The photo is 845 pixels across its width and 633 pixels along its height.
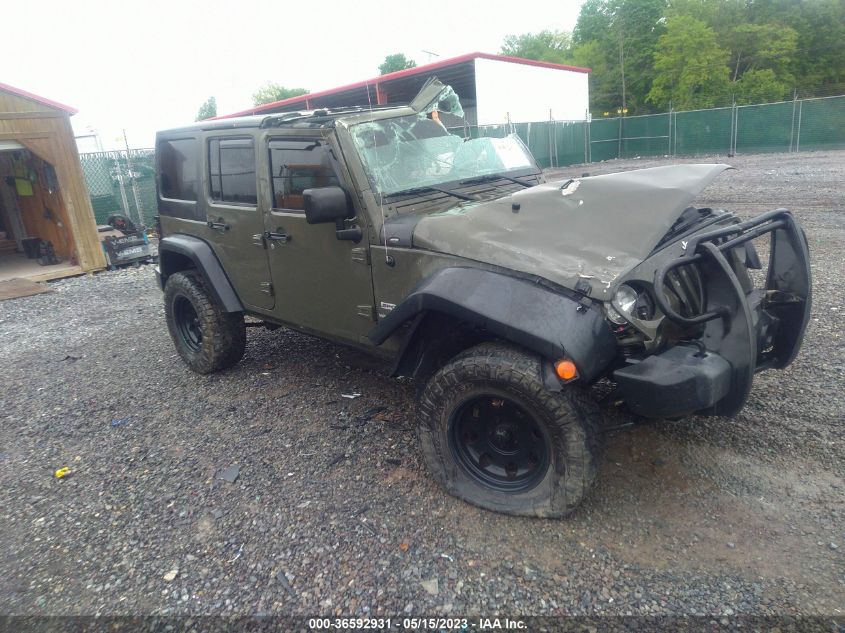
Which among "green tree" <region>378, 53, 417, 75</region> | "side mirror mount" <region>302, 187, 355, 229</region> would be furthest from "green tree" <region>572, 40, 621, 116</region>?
"side mirror mount" <region>302, 187, 355, 229</region>

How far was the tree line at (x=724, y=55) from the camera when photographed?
1425 inches

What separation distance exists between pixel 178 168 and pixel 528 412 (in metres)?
3.86

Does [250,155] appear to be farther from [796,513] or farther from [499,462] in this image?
[796,513]

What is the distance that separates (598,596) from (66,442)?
3738mm

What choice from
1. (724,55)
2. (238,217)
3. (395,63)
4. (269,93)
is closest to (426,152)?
(238,217)

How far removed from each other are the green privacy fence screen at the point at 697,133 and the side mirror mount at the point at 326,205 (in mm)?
18195

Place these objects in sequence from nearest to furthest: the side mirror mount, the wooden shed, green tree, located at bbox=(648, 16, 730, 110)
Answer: the side mirror mount < the wooden shed < green tree, located at bbox=(648, 16, 730, 110)

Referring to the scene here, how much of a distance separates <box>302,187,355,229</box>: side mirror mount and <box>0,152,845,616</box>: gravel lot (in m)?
1.46

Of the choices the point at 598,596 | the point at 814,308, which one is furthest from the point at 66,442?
the point at 814,308

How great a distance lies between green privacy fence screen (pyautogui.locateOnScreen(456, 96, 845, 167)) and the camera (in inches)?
893

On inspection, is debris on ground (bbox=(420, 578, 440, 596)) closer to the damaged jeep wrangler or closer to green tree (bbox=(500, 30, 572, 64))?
the damaged jeep wrangler

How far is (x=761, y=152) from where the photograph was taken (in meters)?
23.9

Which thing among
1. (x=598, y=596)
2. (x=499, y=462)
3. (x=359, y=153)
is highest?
(x=359, y=153)

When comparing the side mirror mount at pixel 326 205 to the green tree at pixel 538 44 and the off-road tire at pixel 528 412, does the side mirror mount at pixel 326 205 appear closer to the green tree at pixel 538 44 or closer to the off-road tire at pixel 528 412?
the off-road tire at pixel 528 412
